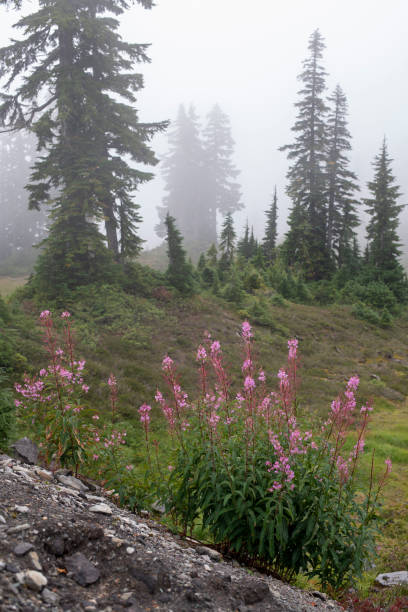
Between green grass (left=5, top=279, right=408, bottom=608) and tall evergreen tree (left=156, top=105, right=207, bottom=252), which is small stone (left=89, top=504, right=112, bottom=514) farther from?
tall evergreen tree (left=156, top=105, right=207, bottom=252)

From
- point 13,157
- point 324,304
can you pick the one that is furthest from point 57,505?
point 13,157

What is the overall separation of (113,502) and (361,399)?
34.6 ft

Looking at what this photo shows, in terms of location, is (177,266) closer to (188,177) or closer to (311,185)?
(311,185)

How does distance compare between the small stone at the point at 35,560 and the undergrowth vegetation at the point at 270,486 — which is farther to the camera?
the undergrowth vegetation at the point at 270,486

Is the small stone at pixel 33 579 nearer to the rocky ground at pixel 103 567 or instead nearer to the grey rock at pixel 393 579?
the rocky ground at pixel 103 567

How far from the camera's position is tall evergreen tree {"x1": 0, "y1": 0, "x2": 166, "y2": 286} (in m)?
16.7

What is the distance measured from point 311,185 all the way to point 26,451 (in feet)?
109

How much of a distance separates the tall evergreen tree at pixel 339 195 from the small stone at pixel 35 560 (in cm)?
3189

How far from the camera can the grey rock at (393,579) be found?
173 inches

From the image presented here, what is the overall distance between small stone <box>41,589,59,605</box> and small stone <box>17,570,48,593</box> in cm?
4

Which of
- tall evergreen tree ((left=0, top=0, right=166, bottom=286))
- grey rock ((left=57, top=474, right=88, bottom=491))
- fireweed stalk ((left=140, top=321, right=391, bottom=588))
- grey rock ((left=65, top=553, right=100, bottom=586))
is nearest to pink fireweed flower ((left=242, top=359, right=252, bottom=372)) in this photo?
fireweed stalk ((left=140, top=321, right=391, bottom=588))

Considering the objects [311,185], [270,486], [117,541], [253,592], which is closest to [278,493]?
[270,486]

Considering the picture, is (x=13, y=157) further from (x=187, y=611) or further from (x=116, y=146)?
(x=187, y=611)

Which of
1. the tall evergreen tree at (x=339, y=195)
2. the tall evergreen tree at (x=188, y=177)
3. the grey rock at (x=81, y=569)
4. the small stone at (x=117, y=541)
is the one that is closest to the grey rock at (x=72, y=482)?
the small stone at (x=117, y=541)
